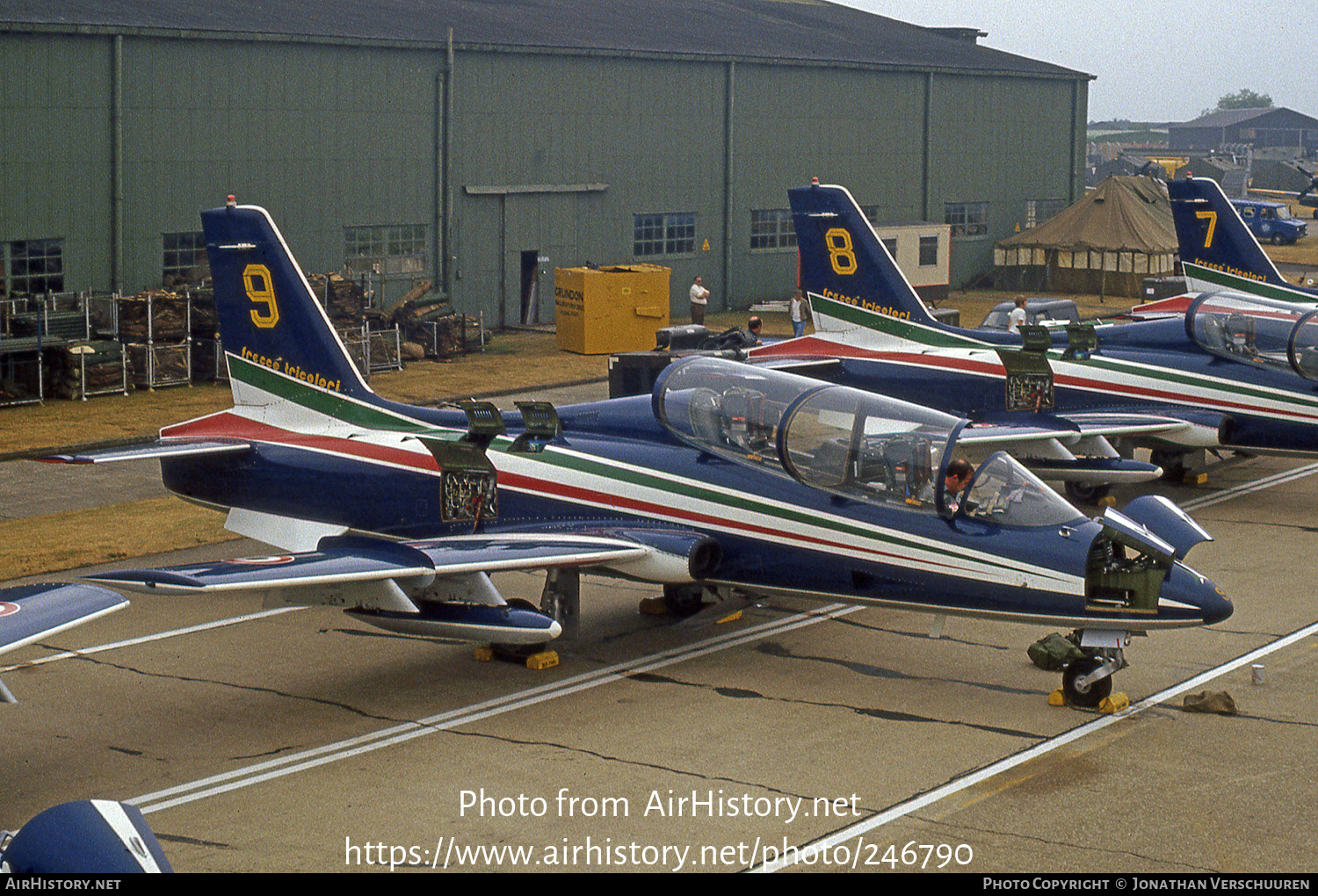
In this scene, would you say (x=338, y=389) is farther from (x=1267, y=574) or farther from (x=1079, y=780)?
(x=1267, y=574)

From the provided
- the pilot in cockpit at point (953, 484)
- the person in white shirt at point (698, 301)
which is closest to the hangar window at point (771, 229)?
the person in white shirt at point (698, 301)

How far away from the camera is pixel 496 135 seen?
38531 millimetres

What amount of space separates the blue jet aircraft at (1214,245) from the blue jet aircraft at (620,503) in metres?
13.7

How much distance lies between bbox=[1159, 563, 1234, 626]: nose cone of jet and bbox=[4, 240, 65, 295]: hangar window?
81.2 feet

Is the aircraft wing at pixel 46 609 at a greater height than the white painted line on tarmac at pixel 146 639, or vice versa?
the aircraft wing at pixel 46 609

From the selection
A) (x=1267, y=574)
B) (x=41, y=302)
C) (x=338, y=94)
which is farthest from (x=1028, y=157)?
(x=1267, y=574)

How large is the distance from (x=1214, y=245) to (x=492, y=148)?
18.0 meters

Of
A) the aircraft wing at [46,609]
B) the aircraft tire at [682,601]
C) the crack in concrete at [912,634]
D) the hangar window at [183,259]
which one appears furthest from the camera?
the hangar window at [183,259]

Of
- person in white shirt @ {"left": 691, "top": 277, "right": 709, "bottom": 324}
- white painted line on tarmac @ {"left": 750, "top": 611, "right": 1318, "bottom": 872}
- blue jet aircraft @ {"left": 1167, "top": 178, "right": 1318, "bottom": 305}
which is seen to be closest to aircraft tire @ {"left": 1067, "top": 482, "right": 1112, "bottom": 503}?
white painted line on tarmac @ {"left": 750, "top": 611, "right": 1318, "bottom": 872}

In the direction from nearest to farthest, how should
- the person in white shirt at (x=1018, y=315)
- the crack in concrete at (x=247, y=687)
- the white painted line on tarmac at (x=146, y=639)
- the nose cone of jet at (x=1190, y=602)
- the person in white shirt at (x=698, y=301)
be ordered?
the nose cone of jet at (x=1190, y=602) < the crack in concrete at (x=247, y=687) < the white painted line on tarmac at (x=146, y=639) < the person in white shirt at (x=1018, y=315) < the person in white shirt at (x=698, y=301)

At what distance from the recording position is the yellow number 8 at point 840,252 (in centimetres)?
2281

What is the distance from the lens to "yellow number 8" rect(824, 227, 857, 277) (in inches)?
898

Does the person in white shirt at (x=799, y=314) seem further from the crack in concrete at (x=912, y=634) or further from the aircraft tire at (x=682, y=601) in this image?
the crack in concrete at (x=912, y=634)

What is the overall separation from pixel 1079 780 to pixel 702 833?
272 cm
